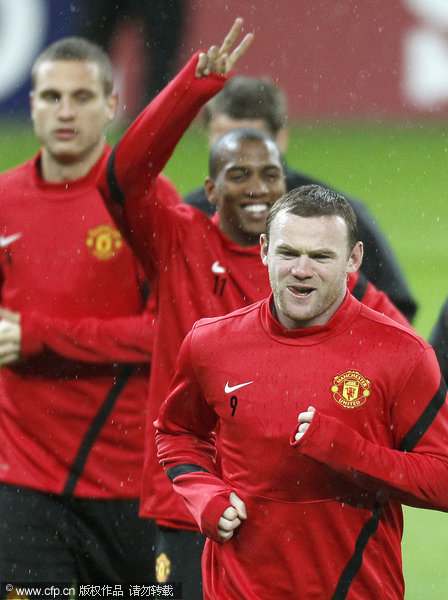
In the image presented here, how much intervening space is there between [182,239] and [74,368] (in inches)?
35.0

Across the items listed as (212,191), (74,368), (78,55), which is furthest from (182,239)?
(78,55)

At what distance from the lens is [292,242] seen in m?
3.89

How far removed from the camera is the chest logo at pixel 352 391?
12.4 ft

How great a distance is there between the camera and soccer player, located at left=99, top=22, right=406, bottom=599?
4844 mm

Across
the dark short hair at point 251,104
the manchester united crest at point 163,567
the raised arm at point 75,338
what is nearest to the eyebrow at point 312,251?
the manchester united crest at point 163,567

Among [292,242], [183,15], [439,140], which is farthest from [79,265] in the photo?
[439,140]

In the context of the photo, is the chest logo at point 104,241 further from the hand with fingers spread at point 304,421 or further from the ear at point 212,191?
the hand with fingers spread at point 304,421

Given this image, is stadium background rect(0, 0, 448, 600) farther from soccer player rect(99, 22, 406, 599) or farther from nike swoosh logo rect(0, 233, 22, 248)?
soccer player rect(99, 22, 406, 599)

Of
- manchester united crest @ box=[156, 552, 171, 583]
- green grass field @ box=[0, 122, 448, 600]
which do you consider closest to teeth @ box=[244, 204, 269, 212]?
manchester united crest @ box=[156, 552, 171, 583]

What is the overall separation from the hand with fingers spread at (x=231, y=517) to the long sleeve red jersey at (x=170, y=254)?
39.4 inches

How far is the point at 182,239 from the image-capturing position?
4.98m

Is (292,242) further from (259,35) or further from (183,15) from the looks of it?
(259,35)

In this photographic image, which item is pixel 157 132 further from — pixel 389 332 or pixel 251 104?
pixel 251 104

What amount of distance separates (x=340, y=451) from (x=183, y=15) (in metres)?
11.1
